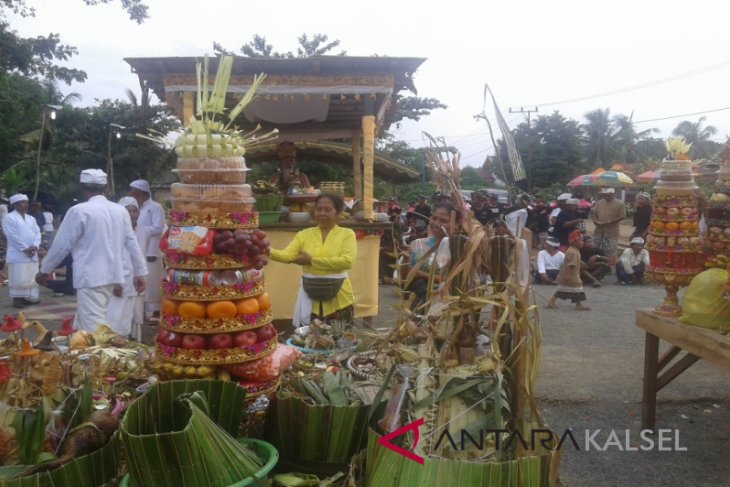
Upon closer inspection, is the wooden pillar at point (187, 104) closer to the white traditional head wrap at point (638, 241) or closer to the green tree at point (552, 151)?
the white traditional head wrap at point (638, 241)

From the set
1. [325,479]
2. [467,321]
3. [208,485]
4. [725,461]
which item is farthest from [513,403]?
[725,461]

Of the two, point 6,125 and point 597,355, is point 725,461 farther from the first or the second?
point 6,125

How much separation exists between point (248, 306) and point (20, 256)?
7315mm

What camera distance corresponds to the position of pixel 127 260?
16.3 ft

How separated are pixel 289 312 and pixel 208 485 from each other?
15.3 feet

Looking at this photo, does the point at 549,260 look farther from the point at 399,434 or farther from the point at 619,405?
the point at 399,434

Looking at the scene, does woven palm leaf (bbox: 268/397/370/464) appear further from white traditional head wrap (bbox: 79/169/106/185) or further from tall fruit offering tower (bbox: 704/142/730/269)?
white traditional head wrap (bbox: 79/169/106/185)

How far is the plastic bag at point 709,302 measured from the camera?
326cm

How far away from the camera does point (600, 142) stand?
150ft

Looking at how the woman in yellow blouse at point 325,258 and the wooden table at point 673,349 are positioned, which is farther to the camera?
the woman in yellow blouse at point 325,258

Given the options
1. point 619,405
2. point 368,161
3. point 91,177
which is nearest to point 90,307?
point 91,177

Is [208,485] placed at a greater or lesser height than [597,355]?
greater

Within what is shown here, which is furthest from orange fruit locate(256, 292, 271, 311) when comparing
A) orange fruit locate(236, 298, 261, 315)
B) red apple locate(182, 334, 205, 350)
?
red apple locate(182, 334, 205, 350)

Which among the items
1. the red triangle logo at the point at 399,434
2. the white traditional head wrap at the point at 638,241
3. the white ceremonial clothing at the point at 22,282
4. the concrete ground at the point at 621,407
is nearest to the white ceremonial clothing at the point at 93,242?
the concrete ground at the point at 621,407
